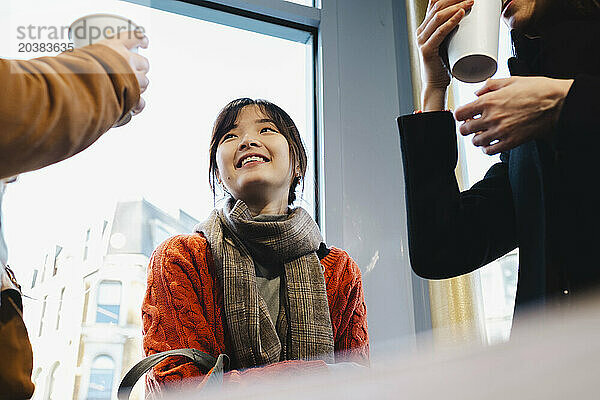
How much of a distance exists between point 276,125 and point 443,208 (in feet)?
1.29

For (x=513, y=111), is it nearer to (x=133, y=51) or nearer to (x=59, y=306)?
(x=133, y=51)

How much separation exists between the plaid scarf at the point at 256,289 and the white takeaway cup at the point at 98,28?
15.2 inches

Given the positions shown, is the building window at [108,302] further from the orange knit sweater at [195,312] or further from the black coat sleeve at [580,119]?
the black coat sleeve at [580,119]

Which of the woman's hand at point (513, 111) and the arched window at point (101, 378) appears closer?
the woman's hand at point (513, 111)

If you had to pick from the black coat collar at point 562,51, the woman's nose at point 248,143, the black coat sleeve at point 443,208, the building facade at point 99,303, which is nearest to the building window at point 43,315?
the building facade at point 99,303

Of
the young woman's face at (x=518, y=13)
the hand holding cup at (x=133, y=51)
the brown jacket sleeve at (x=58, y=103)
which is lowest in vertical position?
the brown jacket sleeve at (x=58, y=103)

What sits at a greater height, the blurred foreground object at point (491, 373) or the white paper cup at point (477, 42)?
the white paper cup at point (477, 42)

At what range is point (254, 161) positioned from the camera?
29.7 inches

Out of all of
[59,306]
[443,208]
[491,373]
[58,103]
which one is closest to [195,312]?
[59,306]

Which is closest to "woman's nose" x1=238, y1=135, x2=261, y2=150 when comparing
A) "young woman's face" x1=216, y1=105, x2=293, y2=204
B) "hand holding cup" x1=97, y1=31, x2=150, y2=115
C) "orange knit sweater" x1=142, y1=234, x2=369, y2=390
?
"young woman's face" x1=216, y1=105, x2=293, y2=204

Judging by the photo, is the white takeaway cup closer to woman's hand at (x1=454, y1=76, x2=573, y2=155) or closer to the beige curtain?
woman's hand at (x1=454, y1=76, x2=573, y2=155)

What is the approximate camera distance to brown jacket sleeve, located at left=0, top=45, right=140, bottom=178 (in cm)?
26

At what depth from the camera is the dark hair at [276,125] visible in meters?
0.81

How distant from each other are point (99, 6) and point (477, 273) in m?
0.53
